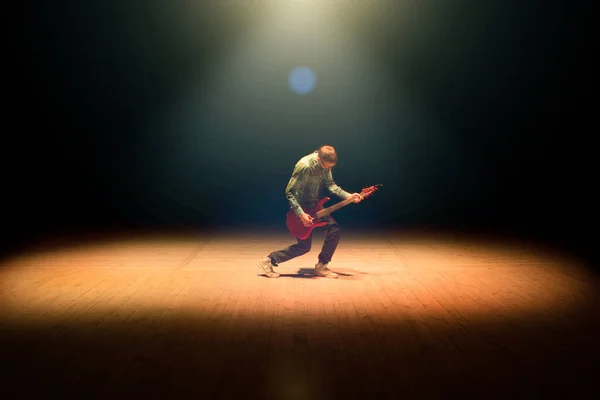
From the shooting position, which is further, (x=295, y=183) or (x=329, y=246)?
(x=329, y=246)

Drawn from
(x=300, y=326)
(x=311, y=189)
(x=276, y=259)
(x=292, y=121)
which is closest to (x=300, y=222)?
(x=311, y=189)

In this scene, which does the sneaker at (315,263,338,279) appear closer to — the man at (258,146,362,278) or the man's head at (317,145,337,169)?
the man at (258,146,362,278)

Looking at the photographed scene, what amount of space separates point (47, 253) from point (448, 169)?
8213 mm

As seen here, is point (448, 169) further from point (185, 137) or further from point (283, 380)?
point (283, 380)

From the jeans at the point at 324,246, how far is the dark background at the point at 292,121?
368 centimetres

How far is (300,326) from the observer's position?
470 cm

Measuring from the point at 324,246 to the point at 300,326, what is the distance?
65.6 inches

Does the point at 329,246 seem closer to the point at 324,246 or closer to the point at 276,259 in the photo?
the point at 324,246

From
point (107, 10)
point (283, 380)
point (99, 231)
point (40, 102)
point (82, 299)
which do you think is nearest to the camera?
point (283, 380)

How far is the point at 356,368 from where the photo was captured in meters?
3.84

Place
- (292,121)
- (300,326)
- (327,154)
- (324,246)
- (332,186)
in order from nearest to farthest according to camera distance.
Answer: (300,326) → (327,154) → (332,186) → (324,246) → (292,121)

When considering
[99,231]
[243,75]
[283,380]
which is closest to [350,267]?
[283,380]

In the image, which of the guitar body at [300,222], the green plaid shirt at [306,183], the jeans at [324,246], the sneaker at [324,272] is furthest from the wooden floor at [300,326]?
the green plaid shirt at [306,183]

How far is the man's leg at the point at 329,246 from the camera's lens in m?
6.10
